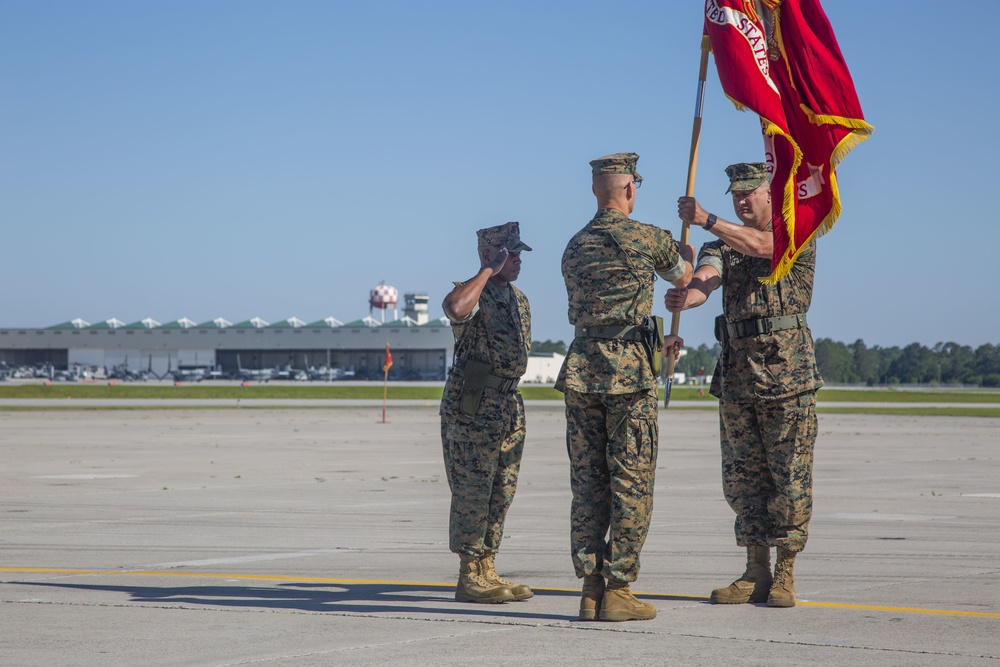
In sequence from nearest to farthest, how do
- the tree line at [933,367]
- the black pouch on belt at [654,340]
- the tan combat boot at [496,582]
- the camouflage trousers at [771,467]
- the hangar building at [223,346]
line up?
the black pouch on belt at [654,340], the camouflage trousers at [771,467], the tan combat boot at [496,582], the hangar building at [223,346], the tree line at [933,367]

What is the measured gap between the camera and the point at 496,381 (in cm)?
770

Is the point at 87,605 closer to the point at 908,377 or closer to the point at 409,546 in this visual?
the point at 409,546

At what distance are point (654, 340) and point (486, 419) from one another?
117 cm

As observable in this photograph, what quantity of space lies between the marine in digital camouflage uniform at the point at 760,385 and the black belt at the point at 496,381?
1.11m

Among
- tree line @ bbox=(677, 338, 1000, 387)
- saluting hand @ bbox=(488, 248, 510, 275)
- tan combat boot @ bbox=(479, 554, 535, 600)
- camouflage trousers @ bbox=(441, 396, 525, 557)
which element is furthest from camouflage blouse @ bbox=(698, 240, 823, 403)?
tree line @ bbox=(677, 338, 1000, 387)

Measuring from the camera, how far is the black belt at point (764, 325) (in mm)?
7594

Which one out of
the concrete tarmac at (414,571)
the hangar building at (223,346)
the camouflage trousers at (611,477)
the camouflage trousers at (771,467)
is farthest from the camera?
the hangar building at (223,346)

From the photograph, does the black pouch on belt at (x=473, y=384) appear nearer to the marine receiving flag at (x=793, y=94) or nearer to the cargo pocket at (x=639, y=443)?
the cargo pocket at (x=639, y=443)

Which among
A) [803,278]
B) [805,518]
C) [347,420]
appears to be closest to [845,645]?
[805,518]

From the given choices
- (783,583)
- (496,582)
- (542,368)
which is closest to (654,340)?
(783,583)

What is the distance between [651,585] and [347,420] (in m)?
31.3

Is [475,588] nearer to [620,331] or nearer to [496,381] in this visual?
[496,381]

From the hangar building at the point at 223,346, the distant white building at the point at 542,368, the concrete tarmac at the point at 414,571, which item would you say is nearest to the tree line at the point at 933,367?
the distant white building at the point at 542,368

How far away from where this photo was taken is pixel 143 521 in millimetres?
12344
